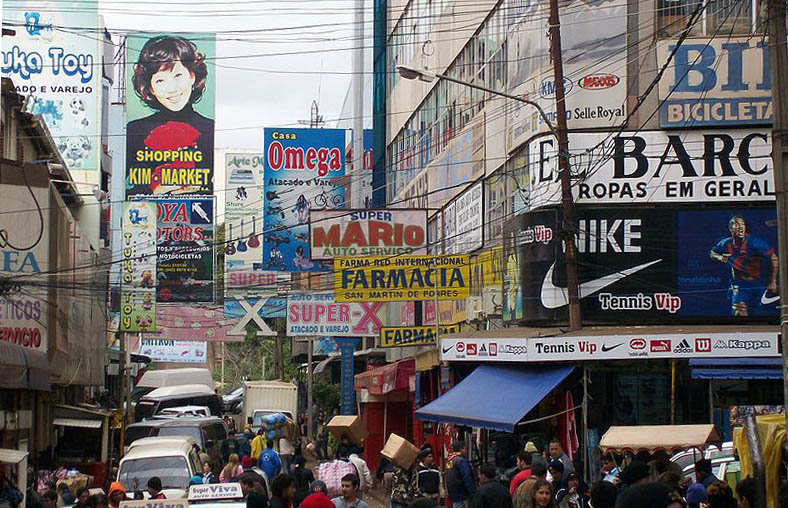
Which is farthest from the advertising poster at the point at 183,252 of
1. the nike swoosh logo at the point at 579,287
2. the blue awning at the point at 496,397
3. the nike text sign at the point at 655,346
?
the nike text sign at the point at 655,346

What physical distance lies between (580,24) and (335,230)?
31.0ft

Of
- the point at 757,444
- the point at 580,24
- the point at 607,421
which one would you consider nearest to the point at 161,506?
the point at 757,444

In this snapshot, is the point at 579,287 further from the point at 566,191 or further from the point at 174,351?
the point at 174,351

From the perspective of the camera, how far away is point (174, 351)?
266ft

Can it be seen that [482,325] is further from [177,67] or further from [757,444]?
[177,67]

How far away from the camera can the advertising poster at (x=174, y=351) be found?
80.3 meters

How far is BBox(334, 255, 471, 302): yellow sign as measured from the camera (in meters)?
27.6

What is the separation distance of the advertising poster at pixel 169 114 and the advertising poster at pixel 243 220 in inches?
148

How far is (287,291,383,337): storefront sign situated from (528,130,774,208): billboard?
44.5 ft

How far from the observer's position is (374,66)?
172ft

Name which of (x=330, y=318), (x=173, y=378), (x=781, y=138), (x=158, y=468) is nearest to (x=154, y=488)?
(x=158, y=468)

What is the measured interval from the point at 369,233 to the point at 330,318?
6.98 meters

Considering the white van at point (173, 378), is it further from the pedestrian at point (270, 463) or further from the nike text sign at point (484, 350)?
the pedestrian at point (270, 463)

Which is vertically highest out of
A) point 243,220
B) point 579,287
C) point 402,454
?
point 243,220
